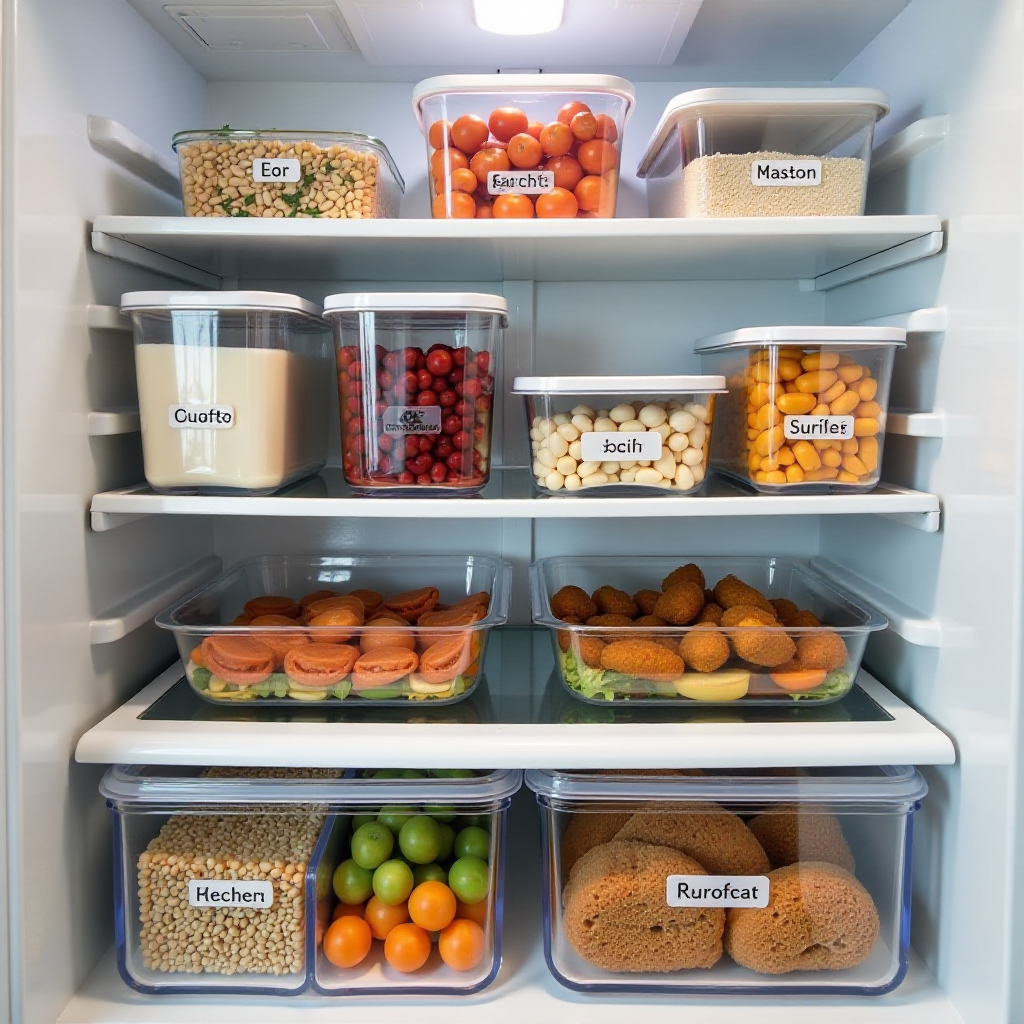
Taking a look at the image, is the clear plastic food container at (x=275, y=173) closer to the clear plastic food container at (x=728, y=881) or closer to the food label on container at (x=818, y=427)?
the food label on container at (x=818, y=427)

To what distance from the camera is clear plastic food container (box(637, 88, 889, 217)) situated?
1223mm

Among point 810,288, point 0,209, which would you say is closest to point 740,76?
point 810,288

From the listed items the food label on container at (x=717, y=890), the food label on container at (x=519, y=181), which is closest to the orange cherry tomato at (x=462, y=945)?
the food label on container at (x=717, y=890)

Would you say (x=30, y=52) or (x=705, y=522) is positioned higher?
(x=30, y=52)

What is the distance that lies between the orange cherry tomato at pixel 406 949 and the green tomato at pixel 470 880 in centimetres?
7

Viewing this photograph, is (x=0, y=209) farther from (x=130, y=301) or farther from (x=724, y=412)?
(x=724, y=412)

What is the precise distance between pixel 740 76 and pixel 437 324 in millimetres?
680

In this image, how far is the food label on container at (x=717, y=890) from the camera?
3.76 ft

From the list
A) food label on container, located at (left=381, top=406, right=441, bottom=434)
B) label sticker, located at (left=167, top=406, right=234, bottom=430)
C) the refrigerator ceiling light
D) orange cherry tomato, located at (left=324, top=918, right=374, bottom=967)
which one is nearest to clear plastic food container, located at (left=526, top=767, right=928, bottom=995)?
orange cherry tomato, located at (left=324, top=918, right=374, bottom=967)

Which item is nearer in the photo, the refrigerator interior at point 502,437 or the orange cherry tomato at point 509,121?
the refrigerator interior at point 502,437

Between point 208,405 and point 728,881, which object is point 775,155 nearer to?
point 208,405

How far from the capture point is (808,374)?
1.22 m

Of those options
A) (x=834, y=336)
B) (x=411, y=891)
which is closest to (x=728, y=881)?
(x=411, y=891)

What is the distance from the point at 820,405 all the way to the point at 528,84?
0.51 metres
